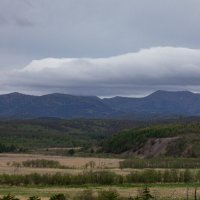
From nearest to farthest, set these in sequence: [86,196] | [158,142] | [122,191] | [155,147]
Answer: [86,196] → [122,191] → [155,147] → [158,142]

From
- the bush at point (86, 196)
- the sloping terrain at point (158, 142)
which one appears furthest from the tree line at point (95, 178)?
the sloping terrain at point (158, 142)

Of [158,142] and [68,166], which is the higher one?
[158,142]

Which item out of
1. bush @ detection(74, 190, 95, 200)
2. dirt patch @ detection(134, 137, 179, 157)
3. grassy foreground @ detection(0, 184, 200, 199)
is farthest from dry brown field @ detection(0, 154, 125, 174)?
bush @ detection(74, 190, 95, 200)

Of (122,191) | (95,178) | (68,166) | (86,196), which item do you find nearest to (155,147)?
(68,166)

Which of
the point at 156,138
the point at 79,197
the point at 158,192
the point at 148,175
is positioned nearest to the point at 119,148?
the point at 156,138

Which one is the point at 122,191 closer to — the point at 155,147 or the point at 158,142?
the point at 155,147

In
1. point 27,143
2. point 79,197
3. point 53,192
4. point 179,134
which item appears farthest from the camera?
point 27,143

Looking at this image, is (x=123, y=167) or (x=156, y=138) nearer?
(x=123, y=167)

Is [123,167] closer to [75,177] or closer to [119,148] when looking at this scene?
[75,177]

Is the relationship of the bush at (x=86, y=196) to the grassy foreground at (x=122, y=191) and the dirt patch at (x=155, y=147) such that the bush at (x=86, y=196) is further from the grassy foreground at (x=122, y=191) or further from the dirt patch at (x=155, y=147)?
the dirt patch at (x=155, y=147)

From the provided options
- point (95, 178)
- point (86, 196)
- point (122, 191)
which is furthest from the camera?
point (95, 178)

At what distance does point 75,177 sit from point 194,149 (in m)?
58.0

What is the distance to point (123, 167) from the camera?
94125 mm

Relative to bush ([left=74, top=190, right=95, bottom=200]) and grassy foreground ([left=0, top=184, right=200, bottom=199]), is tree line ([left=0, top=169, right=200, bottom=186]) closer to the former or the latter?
grassy foreground ([left=0, top=184, right=200, bottom=199])
